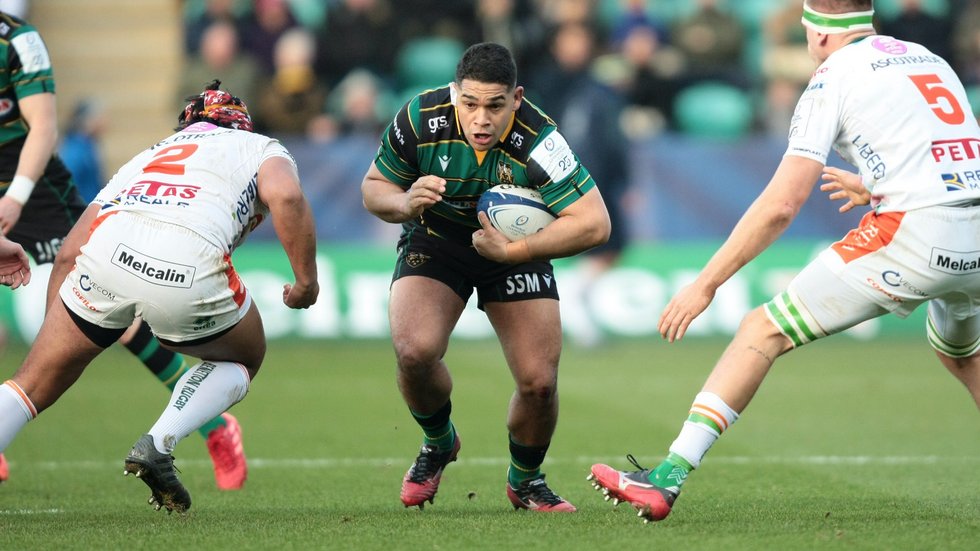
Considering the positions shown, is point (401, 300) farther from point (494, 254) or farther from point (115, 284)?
point (115, 284)

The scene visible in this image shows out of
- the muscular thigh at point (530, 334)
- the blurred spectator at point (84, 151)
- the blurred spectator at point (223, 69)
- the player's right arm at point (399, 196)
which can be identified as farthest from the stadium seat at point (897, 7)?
the player's right arm at point (399, 196)

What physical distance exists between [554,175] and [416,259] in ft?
3.14

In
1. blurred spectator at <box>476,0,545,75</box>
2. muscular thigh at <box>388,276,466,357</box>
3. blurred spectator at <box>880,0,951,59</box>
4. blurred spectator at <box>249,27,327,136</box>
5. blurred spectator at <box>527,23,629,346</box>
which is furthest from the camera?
blurred spectator at <box>880,0,951,59</box>

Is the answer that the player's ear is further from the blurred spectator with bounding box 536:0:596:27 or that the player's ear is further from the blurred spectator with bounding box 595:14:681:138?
the blurred spectator with bounding box 595:14:681:138

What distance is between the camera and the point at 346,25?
1891 cm

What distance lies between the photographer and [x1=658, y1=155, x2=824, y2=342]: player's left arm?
5.60 metres

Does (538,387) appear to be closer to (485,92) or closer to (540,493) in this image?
(540,493)

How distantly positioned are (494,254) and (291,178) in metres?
1.03

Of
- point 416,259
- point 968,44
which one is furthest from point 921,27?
point 416,259

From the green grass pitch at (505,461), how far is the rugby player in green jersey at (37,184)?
0.91ft

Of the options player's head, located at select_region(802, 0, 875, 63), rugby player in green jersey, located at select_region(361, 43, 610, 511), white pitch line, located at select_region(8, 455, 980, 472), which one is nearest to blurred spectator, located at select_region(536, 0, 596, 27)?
white pitch line, located at select_region(8, 455, 980, 472)

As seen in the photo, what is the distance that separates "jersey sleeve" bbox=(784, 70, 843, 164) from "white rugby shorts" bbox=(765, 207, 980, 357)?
414mm

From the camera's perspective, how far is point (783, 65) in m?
19.7

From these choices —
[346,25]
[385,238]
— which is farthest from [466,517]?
[346,25]
